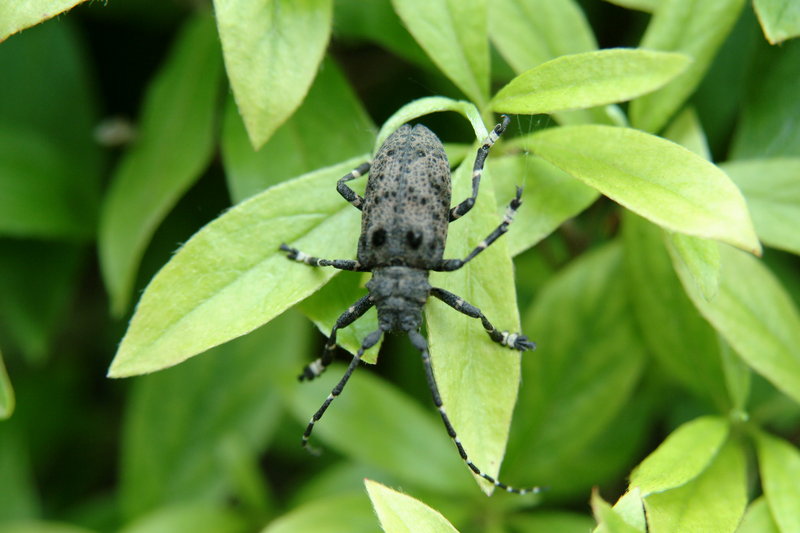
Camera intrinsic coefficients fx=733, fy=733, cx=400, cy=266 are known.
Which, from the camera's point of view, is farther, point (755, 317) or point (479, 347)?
point (755, 317)

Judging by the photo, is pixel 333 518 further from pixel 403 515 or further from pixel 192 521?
pixel 403 515

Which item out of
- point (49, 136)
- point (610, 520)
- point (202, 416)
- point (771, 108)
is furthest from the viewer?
point (49, 136)

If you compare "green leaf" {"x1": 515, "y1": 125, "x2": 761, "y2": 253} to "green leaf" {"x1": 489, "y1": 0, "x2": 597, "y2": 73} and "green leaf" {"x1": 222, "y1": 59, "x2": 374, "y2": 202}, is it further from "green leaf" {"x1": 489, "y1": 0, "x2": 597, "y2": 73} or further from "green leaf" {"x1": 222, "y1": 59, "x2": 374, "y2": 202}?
"green leaf" {"x1": 222, "y1": 59, "x2": 374, "y2": 202}

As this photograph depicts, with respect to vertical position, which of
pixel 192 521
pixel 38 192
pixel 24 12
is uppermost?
pixel 24 12

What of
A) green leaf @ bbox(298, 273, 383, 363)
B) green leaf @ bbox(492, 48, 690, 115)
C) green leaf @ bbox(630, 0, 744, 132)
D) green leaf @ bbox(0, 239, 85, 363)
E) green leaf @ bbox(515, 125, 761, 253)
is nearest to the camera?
green leaf @ bbox(515, 125, 761, 253)

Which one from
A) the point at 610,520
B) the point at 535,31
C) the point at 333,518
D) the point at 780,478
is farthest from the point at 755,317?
the point at 333,518

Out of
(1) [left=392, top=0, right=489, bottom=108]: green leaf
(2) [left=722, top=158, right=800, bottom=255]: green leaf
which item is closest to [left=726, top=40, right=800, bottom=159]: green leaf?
(2) [left=722, top=158, right=800, bottom=255]: green leaf

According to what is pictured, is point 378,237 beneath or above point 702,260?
beneath

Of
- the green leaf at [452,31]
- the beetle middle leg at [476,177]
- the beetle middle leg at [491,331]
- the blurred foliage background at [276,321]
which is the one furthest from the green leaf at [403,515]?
the green leaf at [452,31]
